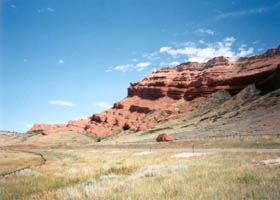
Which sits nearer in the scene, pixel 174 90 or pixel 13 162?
pixel 13 162

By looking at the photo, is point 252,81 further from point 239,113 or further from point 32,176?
point 32,176

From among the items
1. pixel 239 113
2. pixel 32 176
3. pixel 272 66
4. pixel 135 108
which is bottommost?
pixel 32 176

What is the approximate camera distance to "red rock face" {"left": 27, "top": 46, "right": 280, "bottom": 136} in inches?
3285

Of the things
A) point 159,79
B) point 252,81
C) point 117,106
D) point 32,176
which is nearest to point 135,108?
point 117,106

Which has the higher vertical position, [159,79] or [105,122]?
[159,79]

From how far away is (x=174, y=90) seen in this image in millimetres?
110000

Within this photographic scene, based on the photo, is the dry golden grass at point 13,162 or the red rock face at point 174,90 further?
the red rock face at point 174,90

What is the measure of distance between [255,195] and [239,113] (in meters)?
61.9

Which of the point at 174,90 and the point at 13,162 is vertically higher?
the point at 174,90

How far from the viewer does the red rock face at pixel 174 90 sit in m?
83.4

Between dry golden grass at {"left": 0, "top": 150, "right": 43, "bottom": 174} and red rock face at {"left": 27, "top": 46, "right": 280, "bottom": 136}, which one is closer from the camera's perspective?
dry golden grass at {"left": 0, "top": 150, "right": 43, "bottom": 174}

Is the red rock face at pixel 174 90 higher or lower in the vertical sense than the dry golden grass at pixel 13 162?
higher

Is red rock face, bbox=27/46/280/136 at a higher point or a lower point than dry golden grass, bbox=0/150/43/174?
Answer: higher

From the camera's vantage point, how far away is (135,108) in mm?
112750
